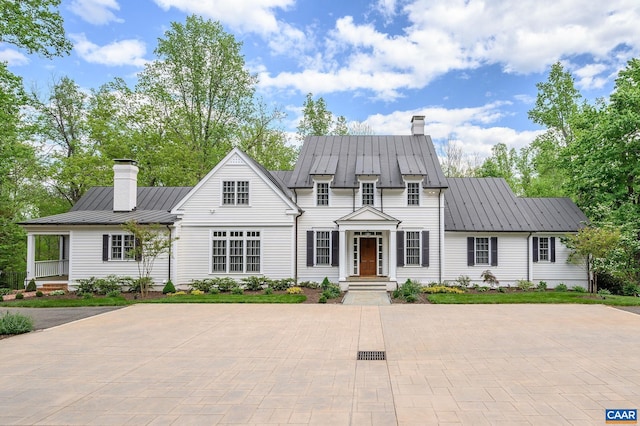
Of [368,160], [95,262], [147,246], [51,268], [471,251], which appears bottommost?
[51,268]

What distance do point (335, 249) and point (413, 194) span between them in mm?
5099

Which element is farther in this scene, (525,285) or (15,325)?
(525,285)

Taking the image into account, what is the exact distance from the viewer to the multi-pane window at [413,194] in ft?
64.4

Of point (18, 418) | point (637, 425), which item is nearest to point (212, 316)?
point (18, 418)

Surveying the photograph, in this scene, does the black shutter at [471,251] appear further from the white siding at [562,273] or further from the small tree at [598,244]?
the small tree at [598,244]

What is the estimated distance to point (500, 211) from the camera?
20.6 meters

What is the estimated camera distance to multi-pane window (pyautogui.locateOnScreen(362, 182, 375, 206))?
1967cm

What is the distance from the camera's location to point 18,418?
512 cm

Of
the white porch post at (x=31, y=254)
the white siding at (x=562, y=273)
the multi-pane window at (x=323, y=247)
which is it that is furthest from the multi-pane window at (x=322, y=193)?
the white porch post at (x=31, y=254)

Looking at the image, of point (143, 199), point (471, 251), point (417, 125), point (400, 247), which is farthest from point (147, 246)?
point (417, 125)

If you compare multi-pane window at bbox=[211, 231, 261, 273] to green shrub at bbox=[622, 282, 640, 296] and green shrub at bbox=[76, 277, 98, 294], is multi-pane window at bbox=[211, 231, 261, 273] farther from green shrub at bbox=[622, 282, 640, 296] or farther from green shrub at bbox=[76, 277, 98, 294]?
green shrub at bbox=[622, 282, 640, 296]

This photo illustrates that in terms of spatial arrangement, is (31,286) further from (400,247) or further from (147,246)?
(400,247)

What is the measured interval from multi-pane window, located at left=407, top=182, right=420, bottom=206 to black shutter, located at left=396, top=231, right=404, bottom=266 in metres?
1.72

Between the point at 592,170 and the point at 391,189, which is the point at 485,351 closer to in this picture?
the point at 391,189
